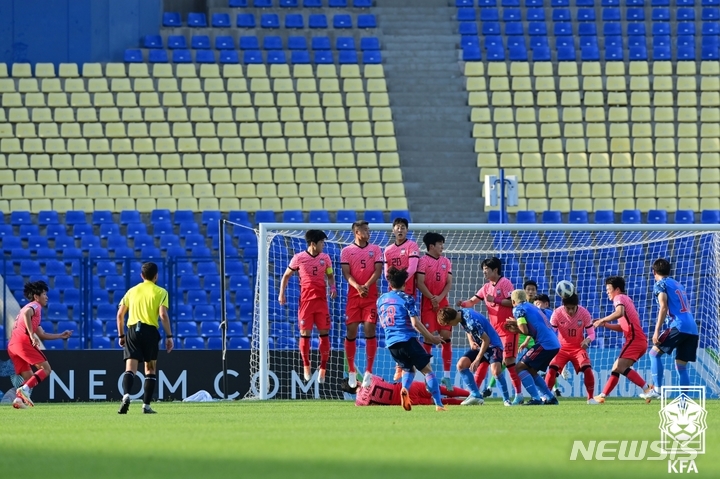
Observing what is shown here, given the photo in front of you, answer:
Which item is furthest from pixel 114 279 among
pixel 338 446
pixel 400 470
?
pixel 400 470

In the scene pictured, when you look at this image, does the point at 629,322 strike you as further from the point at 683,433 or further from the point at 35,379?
the point at 35,379

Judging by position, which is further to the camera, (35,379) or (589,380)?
(35,379)

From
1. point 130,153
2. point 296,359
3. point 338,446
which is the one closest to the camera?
point 338,446

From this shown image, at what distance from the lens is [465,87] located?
88.3 feet

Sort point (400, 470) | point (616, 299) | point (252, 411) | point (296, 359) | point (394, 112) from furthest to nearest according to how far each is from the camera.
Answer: point (394, 112) < point (296, 359) < point (616, 299) < point (252, 411) < point (400, 470)

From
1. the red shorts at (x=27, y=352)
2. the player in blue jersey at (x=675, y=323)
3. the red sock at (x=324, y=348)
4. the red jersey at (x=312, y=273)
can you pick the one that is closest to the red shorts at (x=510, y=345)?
the player in blue jersey at (x=675, y=323)

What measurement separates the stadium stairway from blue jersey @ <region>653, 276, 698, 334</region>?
9.64 m

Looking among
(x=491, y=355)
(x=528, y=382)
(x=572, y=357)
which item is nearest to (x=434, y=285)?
(x=572, y=357)

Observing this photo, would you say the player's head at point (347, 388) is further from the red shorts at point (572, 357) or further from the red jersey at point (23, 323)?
the red jersey at point (23, 323)

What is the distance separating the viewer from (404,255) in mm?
15438

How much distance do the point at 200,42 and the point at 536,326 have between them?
16.3 meters

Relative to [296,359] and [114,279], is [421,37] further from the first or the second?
[296,359]

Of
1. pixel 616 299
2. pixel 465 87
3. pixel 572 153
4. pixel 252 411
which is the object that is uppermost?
pixel 465 87

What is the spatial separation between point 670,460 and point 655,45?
22.7 metres
